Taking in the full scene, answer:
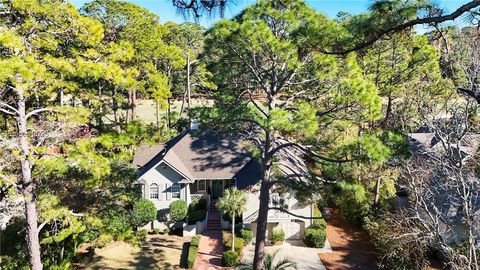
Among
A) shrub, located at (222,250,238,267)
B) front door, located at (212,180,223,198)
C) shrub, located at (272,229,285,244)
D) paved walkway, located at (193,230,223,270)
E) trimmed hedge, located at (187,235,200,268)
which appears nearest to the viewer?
trimmed hedge, located at (187,235,200,268)

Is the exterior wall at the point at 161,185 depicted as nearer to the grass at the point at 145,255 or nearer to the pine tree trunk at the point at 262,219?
the grass at the point at 145,255

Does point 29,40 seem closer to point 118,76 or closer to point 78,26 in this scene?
point 78,26

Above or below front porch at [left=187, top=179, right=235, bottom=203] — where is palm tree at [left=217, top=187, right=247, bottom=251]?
below

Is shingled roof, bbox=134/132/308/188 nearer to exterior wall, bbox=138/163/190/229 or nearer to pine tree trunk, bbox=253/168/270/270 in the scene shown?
exterior wall, bbox=138/163/190/229

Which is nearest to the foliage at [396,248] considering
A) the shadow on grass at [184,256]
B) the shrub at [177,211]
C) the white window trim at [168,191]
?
the shadow on grass at [184,256]

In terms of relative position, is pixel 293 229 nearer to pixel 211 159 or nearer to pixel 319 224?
pixel 319 224

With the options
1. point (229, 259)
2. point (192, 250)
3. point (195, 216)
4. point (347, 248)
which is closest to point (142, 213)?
point (195, 216)

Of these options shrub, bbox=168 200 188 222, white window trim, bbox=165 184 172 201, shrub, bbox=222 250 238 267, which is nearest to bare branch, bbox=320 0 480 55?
shrub, bbox=222 250 238 267
